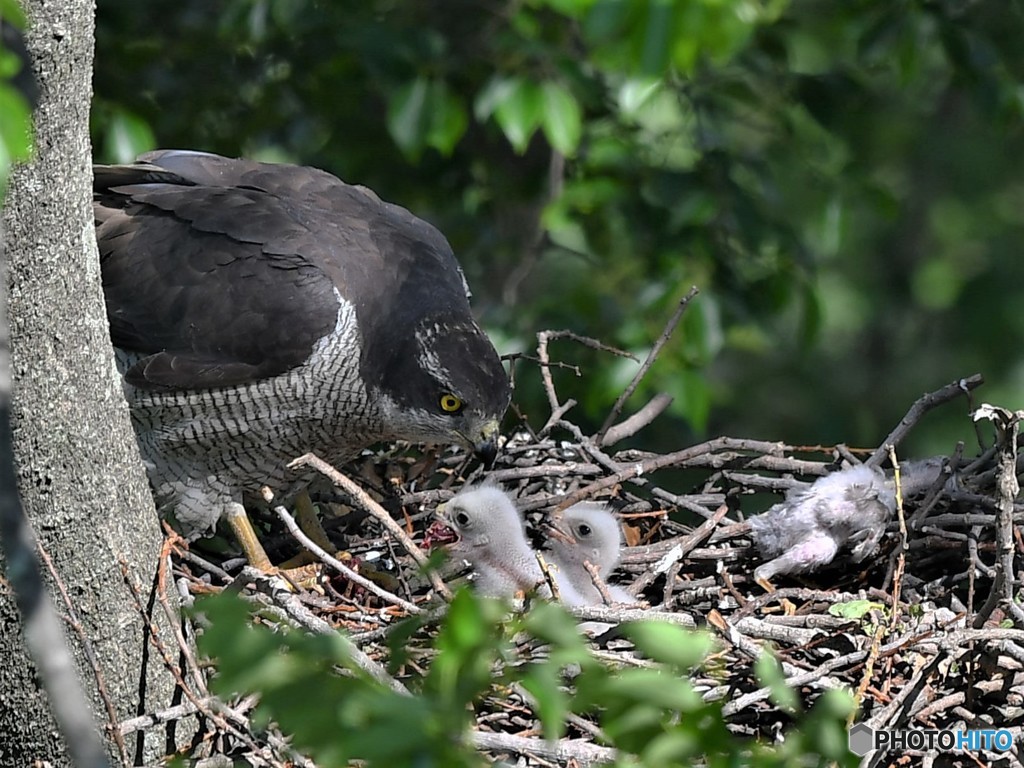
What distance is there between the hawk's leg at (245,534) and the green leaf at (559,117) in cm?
220

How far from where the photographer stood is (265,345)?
4.24 m

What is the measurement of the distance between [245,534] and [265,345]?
0.65m

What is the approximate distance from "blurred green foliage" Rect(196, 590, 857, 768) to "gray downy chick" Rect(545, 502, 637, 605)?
2.37m

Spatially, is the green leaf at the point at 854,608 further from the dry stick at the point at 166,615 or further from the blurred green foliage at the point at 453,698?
the blurred green foliage at the point at 453,698

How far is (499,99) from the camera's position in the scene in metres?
5.86

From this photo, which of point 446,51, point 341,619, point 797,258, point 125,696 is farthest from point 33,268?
point 797,258

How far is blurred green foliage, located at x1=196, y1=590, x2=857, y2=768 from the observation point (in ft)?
4.93

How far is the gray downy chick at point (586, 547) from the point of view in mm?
4105

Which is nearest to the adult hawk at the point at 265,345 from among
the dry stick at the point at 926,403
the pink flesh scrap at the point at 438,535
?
the pink flesh scrap at the point at 438,535

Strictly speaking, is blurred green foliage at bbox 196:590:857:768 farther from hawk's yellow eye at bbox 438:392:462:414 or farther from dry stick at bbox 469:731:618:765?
hawk's yellow eye at bbox 438:392:462:414

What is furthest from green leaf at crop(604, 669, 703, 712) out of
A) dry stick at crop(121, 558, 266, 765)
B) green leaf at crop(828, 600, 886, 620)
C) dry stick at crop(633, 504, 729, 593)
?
dry stick at crop(633, 504, 729, 593)

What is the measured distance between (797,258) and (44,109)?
4797 mm

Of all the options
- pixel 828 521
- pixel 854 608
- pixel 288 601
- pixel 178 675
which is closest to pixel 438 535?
pixel 288 601

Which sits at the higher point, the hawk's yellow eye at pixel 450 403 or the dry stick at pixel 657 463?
the hawk's yellow eye at pixel 450 403
